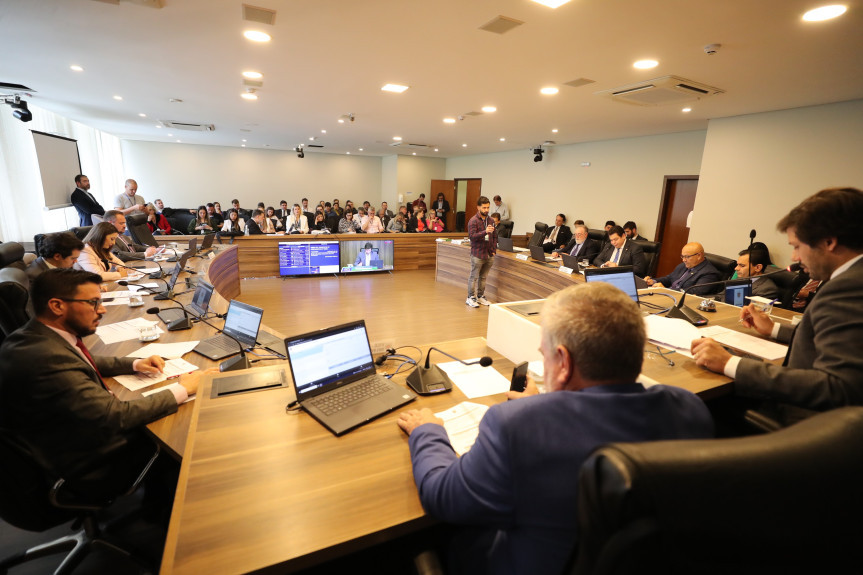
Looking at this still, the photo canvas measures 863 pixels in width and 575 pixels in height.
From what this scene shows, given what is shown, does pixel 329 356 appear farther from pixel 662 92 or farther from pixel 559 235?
pixel 559 235

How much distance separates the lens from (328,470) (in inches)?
41.6

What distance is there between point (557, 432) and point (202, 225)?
964 cm

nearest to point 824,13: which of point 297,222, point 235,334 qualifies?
point 235,334

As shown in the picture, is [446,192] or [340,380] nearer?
[340,380]

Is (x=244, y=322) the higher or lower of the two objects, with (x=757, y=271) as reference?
lower

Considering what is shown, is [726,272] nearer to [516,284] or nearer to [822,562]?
[516,284]

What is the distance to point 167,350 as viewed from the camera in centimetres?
213

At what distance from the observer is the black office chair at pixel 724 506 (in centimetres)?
38

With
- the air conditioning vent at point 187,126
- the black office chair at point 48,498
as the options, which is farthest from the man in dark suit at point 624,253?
the air conditioning vent at point 187,126

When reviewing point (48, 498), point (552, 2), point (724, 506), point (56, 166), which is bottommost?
point (48, 498)

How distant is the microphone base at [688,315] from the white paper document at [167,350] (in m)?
2.84

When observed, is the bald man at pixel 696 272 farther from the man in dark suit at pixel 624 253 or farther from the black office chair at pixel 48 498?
the black office chair at pixel 48 498

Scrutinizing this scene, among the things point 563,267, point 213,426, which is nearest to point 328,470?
point 213,426

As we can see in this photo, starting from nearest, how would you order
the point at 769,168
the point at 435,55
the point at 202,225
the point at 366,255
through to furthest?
the point at 435,55
the point at 769,168
the point at 366,255
the point at 202,225
